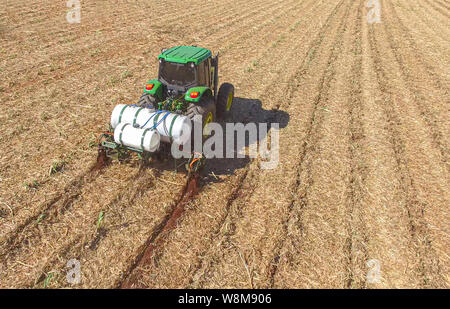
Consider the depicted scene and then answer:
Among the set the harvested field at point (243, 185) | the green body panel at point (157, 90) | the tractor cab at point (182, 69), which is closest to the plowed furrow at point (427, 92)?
the harvested field at point (243, 185)

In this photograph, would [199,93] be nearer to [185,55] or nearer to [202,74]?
[202,74]

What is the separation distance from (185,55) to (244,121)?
9.85ft

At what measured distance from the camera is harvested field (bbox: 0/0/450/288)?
17.6ft

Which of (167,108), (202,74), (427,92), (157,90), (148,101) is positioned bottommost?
(427,92)

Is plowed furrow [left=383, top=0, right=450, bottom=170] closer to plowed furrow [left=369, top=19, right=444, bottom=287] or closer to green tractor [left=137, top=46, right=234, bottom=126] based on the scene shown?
plowed furrow [left=369, top=19, right=444, bottom=287]

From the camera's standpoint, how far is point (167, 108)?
7.73 m

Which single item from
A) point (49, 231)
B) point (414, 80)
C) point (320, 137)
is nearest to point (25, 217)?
point (49, 231)

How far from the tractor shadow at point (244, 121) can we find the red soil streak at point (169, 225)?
595 millimetres

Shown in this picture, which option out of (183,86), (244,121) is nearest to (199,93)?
(183,86)

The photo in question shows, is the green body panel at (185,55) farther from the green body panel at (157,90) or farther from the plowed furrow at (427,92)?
the plowed furrow at (427,92)

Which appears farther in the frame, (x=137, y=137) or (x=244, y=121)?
(x=244, y=121)

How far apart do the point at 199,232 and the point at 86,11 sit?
21.3 m

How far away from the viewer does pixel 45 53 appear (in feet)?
46.8

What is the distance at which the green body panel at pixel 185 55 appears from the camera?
7.55 m
